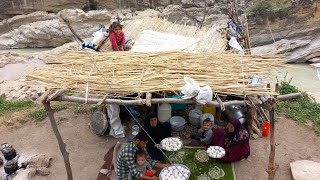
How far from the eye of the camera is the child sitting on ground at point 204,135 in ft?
23.1

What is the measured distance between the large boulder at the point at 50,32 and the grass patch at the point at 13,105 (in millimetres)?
9518

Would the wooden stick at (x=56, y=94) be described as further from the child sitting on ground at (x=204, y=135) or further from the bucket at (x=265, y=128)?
the bucket at (x=265, y=128)

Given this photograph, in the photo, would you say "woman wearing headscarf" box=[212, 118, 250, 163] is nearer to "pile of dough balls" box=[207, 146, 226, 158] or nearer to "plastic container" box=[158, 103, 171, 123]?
"pile of dough balls" box=[207, 146, 226, 158]

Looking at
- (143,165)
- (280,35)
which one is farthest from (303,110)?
(280,35)

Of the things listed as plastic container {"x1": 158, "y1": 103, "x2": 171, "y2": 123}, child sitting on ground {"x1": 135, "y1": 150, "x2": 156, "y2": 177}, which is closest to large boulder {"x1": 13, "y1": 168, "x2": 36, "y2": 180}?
child sitting on ground {"x1": 135, "y1": 150, "x2": 156, "y2": 177}

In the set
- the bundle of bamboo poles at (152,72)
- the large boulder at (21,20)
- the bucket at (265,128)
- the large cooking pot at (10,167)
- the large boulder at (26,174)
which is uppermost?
the bundle of bamboo poles at (152,72)

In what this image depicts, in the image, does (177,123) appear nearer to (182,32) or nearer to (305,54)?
(182,32)

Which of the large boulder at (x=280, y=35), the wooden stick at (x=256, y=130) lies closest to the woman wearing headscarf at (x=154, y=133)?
the wooden stick at (x=256, y=130)

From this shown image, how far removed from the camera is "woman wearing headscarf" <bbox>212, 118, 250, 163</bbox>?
6.64 metres

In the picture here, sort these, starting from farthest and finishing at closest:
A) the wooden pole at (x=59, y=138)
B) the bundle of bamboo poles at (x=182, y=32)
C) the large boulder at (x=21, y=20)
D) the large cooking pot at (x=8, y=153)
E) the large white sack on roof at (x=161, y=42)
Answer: the large boulder at (x=21, y=20) < the bundle of bamboo poles at (x=182, y=32) < the large white sack on roof at (x=161, y=42) < the large cooking pot at (x=8, y=153) < the wooden pole at (x=59, y=138)

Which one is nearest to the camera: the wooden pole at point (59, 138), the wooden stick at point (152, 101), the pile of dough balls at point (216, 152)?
the wooden stick at point (152, 101)

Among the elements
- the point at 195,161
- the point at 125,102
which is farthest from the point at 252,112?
the point at 125,102

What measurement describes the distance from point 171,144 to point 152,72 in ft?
5.82

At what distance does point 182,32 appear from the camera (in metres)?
8.41
